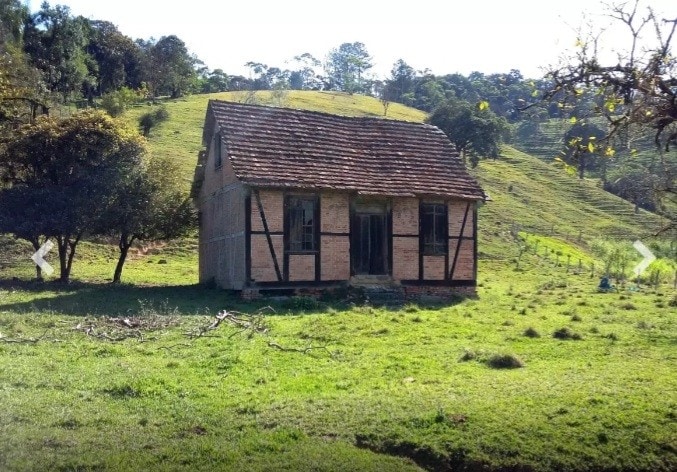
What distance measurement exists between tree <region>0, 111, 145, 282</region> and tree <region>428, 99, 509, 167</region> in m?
40.3

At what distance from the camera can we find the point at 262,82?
119375 millimetres

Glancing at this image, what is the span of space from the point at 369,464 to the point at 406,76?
372 ft

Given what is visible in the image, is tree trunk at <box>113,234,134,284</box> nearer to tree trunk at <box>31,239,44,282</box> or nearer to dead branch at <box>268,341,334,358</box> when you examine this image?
tree trunk at <box>31,239,44,282</box>

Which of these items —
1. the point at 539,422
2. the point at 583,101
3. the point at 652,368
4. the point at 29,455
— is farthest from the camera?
the point at 652,368

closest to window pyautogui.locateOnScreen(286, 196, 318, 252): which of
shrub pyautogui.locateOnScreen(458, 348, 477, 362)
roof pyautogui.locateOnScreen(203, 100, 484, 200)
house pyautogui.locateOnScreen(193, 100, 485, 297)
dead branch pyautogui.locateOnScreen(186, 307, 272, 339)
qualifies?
house pyautogui.locateOnScreen(193, 100, 485, 297)

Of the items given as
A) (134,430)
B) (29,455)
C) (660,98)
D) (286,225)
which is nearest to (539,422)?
(660,98)

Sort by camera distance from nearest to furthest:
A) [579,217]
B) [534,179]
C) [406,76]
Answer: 1. [579,217]
2. [534,179]
3. [406,76]

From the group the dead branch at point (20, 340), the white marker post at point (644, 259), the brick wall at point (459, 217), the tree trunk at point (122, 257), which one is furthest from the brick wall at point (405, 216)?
the white marker post at point (644, 259)

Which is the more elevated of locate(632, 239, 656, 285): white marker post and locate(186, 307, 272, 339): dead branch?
locate(186, 307, 272, 339): dead branch

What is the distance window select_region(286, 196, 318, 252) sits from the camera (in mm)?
25172

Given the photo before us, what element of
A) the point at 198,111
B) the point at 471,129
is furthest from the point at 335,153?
the point at 198,111

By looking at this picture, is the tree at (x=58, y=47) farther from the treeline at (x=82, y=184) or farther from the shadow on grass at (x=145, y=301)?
the shadow on grass at (x=145, y=301)

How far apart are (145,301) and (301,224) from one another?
5.90 metres

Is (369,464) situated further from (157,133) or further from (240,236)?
(157,133)
